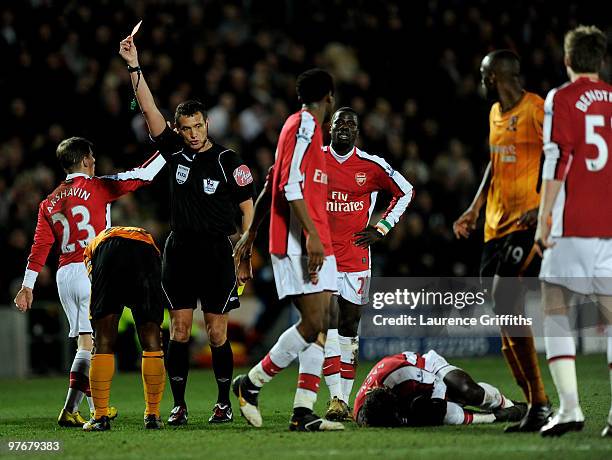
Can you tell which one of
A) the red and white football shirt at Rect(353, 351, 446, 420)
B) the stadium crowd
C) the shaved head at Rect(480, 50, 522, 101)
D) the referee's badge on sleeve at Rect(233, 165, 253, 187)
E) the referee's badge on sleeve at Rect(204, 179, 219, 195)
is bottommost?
the red and white football shirt at Rect(353, 351, 446, 420)

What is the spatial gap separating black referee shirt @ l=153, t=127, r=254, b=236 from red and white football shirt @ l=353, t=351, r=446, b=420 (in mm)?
1681

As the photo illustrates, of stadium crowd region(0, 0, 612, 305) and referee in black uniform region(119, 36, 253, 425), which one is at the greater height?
stadium crowd region(0, 0, 612, 305)

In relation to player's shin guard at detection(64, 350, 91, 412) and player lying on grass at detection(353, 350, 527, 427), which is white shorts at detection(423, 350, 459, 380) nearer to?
player lying on grass at detection(353, 350, 527, 427)

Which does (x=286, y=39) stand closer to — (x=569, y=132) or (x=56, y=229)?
(x=56, y=229)

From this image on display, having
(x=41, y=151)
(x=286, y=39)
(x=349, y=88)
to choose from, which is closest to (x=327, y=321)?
(x=41, y=151)

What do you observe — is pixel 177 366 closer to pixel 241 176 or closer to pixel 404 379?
pixel 241 176

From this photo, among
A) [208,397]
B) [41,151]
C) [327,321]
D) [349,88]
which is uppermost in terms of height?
[349,88]

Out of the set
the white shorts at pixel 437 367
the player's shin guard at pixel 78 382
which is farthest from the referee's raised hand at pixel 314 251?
the player's shin guard at pixel 78 382

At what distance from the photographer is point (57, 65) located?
1569 cm

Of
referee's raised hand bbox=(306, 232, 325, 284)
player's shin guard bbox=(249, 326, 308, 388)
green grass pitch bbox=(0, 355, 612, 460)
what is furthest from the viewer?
player's shin guard bbox=(249, 326, 308, 388)

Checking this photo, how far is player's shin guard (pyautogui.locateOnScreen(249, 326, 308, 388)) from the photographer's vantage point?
7043mm

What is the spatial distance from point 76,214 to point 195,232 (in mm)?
978

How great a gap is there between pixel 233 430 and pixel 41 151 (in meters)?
8.47
